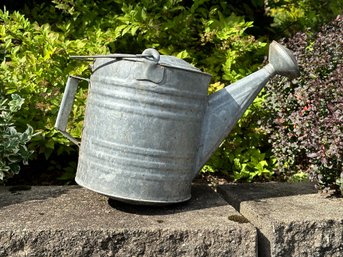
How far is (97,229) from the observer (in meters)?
1.98

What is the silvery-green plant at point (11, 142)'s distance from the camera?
250 centimetres

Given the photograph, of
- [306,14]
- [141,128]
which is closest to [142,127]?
[141,128]

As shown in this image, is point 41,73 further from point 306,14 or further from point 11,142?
point 306,14

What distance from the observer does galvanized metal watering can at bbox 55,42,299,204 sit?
2.08 meters

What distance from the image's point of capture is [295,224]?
2.12m

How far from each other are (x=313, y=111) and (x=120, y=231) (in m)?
1.08

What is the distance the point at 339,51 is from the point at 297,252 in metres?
1.01

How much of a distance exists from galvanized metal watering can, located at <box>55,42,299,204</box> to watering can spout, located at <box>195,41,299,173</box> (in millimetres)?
40

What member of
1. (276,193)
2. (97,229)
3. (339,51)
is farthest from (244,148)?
(97,229)

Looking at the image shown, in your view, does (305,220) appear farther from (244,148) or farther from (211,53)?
(211,53)

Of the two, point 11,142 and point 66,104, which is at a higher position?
point 66,104

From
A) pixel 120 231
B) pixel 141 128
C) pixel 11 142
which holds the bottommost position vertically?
pixel 120 231

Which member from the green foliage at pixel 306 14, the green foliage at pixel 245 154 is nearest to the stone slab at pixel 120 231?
the green foliage at pixel 245 154

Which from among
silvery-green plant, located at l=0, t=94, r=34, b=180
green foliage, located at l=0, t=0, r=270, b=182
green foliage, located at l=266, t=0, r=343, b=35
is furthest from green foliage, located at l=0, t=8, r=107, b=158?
green foliage, located at l=266, t=0, r=343, b=35
